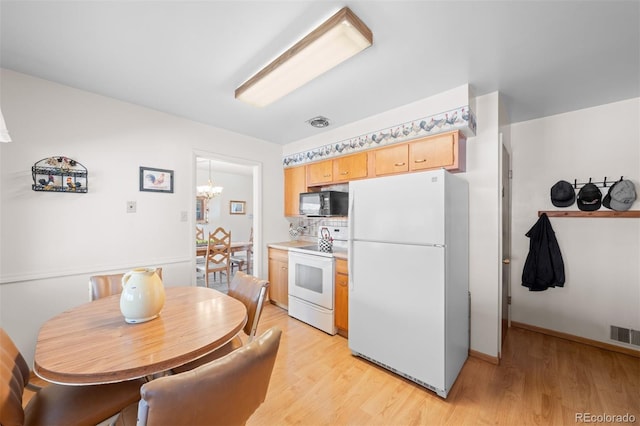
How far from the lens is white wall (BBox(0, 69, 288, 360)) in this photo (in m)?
1.95

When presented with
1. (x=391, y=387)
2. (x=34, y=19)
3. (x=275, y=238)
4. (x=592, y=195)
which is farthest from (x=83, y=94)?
(x=592, y=195)

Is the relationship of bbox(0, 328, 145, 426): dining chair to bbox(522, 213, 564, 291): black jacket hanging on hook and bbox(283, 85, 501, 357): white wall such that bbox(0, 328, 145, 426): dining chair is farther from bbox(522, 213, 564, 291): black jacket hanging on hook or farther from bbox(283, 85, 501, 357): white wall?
bbox(522, 213, 564, 291): black jacket hanging on hook

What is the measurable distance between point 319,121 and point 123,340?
258 cm

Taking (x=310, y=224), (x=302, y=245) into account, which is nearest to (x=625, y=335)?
(x=302, y=245)

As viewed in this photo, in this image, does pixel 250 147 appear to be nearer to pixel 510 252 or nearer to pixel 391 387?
pixel 391 387

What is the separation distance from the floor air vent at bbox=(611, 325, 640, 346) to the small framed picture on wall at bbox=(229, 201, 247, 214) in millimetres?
7276

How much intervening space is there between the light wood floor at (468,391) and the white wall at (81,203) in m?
1.74

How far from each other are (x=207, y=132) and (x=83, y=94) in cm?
112

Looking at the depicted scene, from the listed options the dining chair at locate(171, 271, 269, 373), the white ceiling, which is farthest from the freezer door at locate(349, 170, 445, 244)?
the dining chair at locate(171, 271, 269, 373)

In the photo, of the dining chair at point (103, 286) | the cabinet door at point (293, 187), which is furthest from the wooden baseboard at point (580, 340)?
the dining chair at point (103, 286)

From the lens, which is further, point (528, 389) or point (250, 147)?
point (250, 147)

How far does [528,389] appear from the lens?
73.9 inches

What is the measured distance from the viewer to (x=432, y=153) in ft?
7.64

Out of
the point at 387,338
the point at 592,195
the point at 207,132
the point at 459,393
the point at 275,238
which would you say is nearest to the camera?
the point at 459,393
